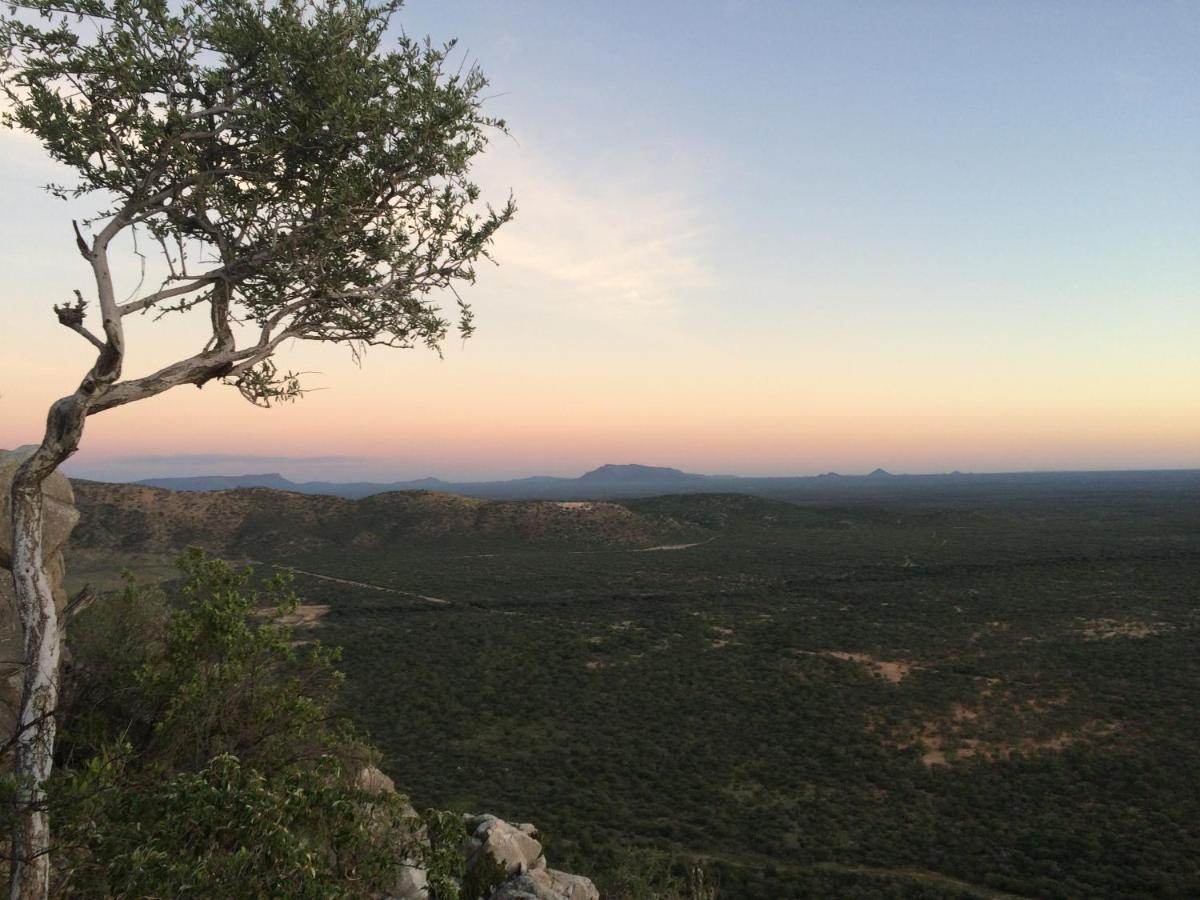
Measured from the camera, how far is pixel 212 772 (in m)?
6.34

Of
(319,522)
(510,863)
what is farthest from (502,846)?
(319,522)

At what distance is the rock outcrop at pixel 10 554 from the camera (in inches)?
395

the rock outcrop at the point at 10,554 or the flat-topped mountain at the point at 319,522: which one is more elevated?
the rock outcrop at the point at 10,554

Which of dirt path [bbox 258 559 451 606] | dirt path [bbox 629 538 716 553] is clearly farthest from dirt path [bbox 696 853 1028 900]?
dirt path [bbox 629 538 716 553]

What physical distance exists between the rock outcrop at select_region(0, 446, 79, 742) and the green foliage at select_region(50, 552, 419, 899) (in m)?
0.83

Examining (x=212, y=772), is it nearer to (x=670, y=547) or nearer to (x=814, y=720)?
(x=814, y=720)

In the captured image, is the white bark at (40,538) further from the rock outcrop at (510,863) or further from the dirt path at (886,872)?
the dirt path at (886,872)

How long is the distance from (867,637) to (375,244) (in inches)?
1520

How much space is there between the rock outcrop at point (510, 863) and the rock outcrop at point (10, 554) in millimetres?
5567

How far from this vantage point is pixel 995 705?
94.4ft

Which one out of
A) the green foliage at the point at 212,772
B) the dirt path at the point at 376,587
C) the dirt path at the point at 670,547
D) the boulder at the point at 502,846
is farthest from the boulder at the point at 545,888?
the dirt path at the point at 670,547

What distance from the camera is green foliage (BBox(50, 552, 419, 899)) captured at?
18.3 feet

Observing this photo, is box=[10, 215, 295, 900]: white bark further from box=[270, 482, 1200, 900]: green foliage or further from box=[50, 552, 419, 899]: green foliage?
box=[270, 482, 1200, 900]: green foliage

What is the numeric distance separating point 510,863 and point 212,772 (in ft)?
27.0
